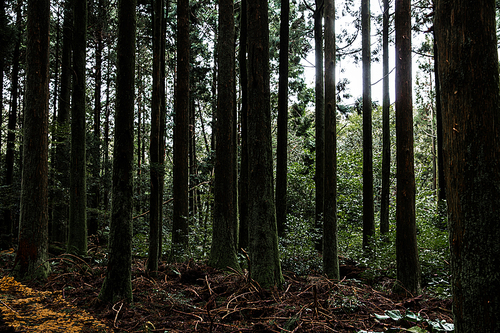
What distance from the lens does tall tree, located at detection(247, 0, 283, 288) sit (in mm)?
5465

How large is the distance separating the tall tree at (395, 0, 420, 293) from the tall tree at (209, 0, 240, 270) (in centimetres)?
406

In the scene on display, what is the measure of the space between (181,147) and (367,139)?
294 inches

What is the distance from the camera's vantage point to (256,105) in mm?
5664

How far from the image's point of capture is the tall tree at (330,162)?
21.8ft

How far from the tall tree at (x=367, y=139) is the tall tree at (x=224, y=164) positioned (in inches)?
210

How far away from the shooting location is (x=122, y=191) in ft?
15.4

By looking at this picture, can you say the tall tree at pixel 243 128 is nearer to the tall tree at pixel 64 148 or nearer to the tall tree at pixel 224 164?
the tall tree at pixel 224 164

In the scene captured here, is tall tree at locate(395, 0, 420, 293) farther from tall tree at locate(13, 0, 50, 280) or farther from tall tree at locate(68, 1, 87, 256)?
tall tree at locate(68, 1, 87, 256)

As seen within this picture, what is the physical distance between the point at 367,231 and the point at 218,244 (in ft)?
20.8

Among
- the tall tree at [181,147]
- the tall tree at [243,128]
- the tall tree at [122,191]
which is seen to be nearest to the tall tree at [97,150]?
the tall tree at [181,147]

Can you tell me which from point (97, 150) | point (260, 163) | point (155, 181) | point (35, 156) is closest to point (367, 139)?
point (260, 163)

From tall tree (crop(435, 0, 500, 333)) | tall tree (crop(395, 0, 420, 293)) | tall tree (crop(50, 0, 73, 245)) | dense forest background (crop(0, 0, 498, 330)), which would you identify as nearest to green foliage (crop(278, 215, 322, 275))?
dense forest background (crop(0, 0, 498, 330))

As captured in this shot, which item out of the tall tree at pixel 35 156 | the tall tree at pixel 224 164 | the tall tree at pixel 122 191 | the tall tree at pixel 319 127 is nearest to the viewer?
the tall tree at pixel 122 191

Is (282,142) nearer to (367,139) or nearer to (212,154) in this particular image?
(367,139)
